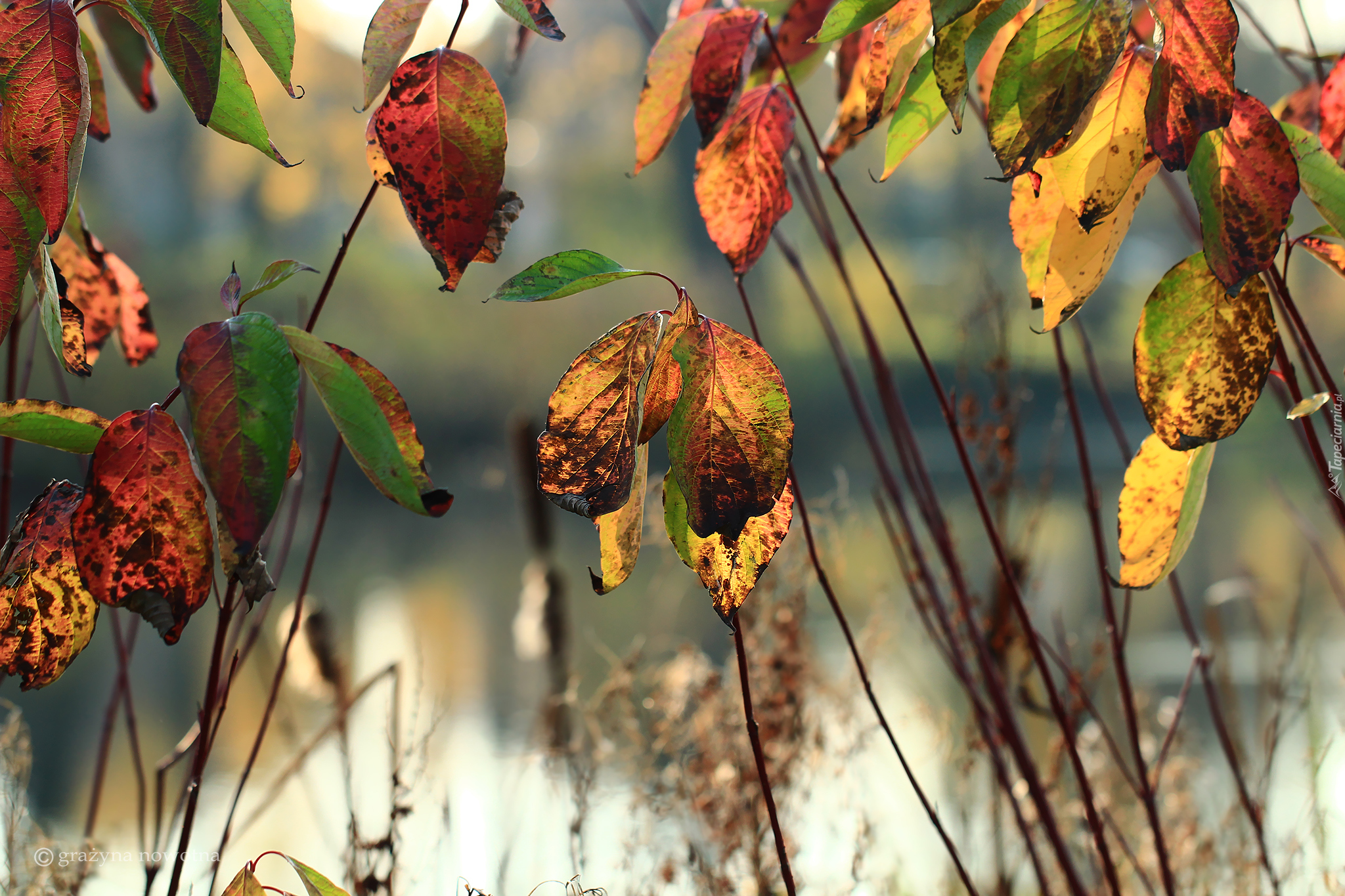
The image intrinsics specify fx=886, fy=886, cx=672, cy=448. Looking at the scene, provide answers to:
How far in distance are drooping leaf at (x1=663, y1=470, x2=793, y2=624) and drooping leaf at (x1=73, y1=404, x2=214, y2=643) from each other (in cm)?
12

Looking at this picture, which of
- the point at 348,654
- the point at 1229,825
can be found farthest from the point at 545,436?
the point at 348,654

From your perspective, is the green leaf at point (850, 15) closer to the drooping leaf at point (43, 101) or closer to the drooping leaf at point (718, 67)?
the drooping leaf at point (718, 67)

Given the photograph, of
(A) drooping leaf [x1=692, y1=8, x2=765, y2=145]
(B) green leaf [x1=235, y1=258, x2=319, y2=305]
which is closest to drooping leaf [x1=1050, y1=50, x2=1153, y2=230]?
(A) drooping leaf [x1=692, y1=8, x2=765, y2=145]

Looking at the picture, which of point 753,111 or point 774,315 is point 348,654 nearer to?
point 753,111

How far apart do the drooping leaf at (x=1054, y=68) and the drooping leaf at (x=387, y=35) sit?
0.53ft

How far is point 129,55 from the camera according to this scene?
0.37 metres

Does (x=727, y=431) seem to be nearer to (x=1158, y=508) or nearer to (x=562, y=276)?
(x=562, y=276)

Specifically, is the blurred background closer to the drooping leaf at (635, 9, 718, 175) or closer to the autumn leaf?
the drooping leaf at (635, 9, 718, 175)

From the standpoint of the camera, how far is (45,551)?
0.23 metres

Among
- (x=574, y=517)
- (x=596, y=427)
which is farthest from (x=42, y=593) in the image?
(x=574, y=517)

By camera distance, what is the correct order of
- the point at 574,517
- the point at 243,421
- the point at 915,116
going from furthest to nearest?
1. the point at 574,517
2. the point at 915,116
3. the point at 243,421

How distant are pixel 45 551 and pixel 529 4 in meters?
0.19

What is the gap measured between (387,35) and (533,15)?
0.18 feet

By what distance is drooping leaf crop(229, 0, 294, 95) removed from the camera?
0.23m
